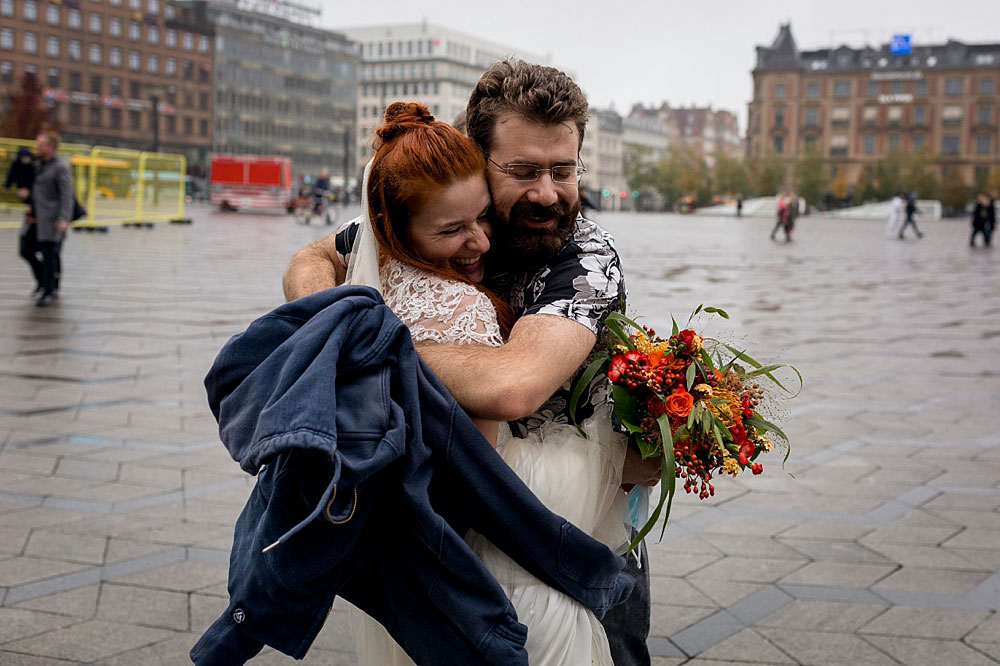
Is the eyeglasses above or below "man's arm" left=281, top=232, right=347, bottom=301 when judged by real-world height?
above

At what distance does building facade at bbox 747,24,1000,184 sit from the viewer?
98125 millimetres

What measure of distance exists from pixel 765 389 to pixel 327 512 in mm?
967

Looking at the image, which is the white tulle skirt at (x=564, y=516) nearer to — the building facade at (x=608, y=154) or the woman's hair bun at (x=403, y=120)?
the woman's hair bun at (x=403, y=120)

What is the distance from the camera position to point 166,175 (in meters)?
28.4

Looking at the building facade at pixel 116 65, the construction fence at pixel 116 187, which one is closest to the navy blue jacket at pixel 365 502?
the construction fence at pixel 116 187

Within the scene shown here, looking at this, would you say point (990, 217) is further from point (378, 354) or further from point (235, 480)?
point (378, 354)

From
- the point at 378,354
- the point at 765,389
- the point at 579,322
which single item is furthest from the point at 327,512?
the point at 765,389

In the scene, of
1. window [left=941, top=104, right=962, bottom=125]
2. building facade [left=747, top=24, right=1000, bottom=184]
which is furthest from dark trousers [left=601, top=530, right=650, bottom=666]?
window [left=941, top=104, right=962, bottom=125]

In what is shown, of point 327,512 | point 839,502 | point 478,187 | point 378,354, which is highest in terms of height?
point 478,187

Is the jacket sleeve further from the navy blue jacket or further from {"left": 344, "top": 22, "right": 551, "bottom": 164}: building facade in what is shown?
{"left": 344, "top": 22, "right": 551, "bottom": 164}: building facade

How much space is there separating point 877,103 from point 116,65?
72.8 m

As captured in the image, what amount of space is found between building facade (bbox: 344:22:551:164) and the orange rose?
10921 cm

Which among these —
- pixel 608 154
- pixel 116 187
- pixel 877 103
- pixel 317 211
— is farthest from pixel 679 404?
pixel 608 154

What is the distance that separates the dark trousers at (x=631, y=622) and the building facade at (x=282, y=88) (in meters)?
93.3
